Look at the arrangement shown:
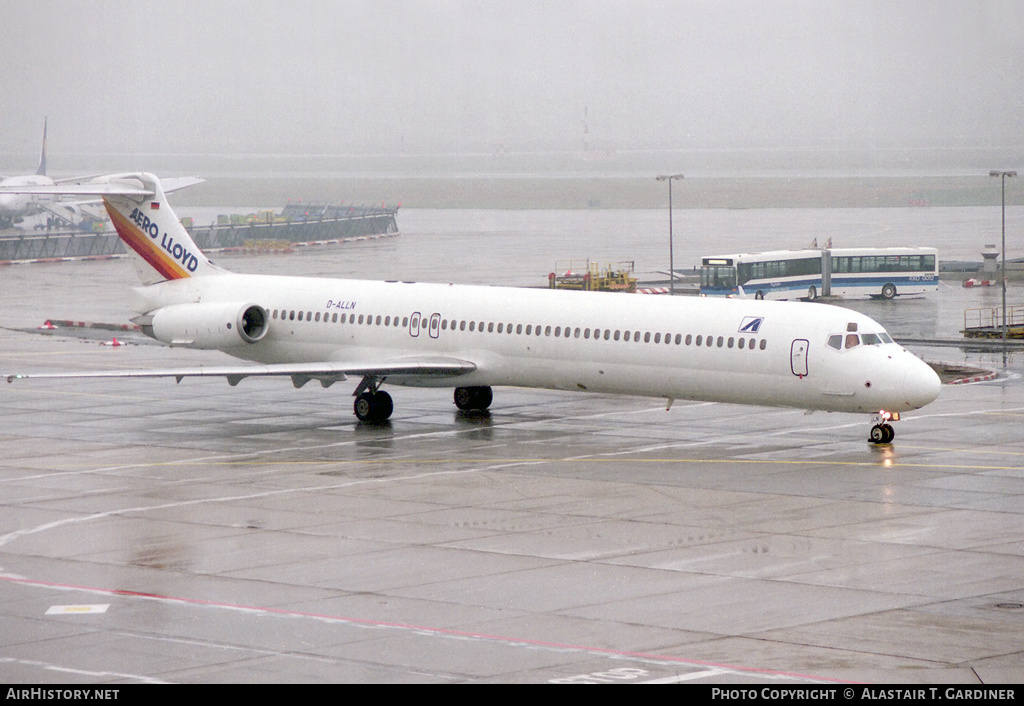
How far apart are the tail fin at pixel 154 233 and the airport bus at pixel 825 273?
3354cm

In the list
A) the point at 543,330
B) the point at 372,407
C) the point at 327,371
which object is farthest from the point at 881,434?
the point at 327,371

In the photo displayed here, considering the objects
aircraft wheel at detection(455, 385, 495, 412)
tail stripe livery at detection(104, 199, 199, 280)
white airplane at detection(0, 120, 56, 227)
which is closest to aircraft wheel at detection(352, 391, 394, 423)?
aircraft wheel at detection(455, 385, 495, 412)

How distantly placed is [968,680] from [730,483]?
13207 millimetres

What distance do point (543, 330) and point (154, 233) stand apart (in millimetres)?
12693

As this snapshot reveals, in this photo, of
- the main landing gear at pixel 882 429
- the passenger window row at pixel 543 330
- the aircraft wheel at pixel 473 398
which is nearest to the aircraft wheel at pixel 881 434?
the main landing gear at pixel 882 429

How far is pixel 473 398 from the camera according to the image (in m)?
39.7

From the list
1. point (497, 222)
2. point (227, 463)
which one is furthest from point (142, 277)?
point (497, 222)

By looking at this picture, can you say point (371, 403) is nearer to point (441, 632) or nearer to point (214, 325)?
point (214, 325)

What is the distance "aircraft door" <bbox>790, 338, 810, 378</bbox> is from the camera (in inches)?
1291

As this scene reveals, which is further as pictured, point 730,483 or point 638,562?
point 730,483

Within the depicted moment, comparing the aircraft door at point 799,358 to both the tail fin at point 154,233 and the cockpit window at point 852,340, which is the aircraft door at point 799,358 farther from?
the tail fin at point 154,233

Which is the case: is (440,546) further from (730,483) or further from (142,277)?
(142,277)

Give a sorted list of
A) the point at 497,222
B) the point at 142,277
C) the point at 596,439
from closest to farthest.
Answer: the point at 596,439 → the point at 142,277 → the point at 497,222
